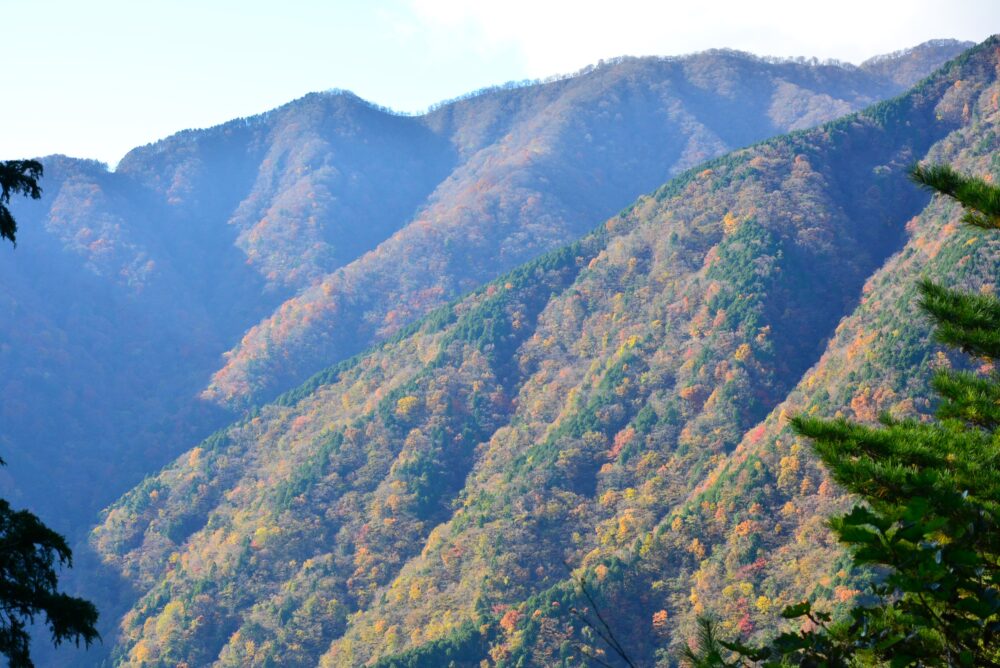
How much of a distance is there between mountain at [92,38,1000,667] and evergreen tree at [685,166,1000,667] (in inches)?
2171

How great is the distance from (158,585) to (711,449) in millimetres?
67868

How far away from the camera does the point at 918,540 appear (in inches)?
205

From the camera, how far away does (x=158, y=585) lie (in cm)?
11181

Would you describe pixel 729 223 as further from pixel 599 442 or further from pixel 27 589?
pixel 27 589

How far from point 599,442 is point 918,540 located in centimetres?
9675

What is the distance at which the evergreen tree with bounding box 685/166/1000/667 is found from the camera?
5328mm

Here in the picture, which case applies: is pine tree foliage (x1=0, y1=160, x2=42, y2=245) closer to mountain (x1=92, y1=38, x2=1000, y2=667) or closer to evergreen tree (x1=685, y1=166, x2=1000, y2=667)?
evergreen tree (x1=685, y1=166, x2=1000, y2=667)

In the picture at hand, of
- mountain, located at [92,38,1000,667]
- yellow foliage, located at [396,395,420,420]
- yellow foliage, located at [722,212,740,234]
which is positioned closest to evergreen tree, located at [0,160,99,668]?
mountain, located at [92,38,1000,667]

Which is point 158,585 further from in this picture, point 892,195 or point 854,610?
point 854,610

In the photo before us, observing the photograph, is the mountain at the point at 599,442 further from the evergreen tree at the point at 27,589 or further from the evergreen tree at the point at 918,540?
the evergreen tree at the point at 27,589

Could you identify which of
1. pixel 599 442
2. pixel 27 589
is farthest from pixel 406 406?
pixel 27 589

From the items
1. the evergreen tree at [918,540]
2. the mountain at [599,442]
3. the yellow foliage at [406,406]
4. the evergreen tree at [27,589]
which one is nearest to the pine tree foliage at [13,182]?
the evergreen tree at [27,589]

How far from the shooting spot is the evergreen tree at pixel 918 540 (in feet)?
Answer: 17.5

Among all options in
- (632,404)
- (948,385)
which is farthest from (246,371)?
(948,385)
